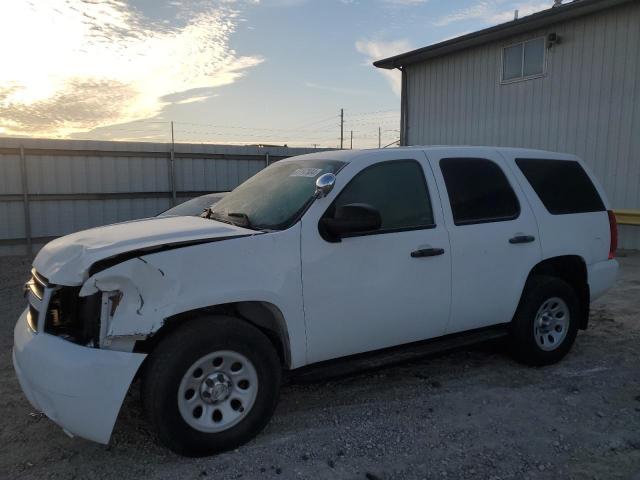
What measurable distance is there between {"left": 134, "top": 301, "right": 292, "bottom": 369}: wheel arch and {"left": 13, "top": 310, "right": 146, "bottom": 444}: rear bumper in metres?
0.25

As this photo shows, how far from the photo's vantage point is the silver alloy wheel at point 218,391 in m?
3.07

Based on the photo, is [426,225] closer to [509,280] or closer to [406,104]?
[509,280]

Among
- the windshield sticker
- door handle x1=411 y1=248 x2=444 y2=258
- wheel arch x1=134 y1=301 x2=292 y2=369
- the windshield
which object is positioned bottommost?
wheel arch x1=134 y1=301 x2=292 y2=369

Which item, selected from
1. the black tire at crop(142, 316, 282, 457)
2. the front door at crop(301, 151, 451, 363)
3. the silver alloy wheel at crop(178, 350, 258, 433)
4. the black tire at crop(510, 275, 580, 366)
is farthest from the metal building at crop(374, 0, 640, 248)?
the silver alloy wheel at crop(178, 350, 258, 433)

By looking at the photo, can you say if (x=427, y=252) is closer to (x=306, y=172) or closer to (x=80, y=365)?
(x=306, y=172)

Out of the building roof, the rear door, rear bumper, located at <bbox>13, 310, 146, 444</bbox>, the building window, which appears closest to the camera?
rear bumper, located at <bbox>13, 310, 146, 444</bbox>

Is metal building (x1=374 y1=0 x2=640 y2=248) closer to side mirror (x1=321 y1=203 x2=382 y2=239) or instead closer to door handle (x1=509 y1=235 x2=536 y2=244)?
door handle (x1=509 y1=235 x2=536 y2=244)

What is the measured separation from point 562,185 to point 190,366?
12.2 feet

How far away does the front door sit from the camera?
3445 mm

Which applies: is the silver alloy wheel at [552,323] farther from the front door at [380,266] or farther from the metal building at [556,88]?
the metal building at [556,88]

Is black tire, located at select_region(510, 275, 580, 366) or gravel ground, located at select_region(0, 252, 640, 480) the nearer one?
gravel ground, located at select_region(0, 252, 640, 480)

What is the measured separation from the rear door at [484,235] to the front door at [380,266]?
0.14 m


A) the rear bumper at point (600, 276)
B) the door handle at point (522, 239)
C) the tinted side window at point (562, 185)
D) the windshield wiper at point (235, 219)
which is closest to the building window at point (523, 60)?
the tinted side window at point (562, 185)

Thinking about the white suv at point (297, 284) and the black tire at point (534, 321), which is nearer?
the white suv at point (297, 284)
